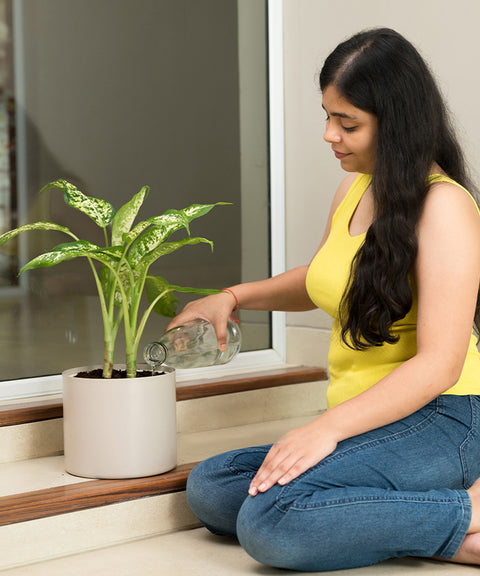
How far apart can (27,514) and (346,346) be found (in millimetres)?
630

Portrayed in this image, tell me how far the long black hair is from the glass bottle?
402 millimetres

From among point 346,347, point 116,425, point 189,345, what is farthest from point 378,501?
point 189,345

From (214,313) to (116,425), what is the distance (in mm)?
298

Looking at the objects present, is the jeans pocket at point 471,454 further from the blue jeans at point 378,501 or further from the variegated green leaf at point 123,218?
the variegated green leaf at point 123,218

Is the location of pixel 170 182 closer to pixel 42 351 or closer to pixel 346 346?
pixel 42 351

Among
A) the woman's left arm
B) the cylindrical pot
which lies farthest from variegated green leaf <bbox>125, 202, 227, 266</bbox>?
the woman's left arm

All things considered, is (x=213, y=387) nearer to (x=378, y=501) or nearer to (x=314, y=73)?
(x=378, y=501)

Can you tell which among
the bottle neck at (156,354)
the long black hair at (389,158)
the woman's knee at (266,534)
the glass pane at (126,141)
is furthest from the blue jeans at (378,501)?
the glass pane at (126,141)

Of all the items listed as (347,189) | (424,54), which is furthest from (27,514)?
Answer: (424,54)

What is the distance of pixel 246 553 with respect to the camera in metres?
1.42

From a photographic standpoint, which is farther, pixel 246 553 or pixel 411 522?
pixel 246 553

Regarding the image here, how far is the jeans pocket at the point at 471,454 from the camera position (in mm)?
1333

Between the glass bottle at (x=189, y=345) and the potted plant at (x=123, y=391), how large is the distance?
5 centimetres

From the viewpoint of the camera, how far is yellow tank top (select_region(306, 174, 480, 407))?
141 centimetres
